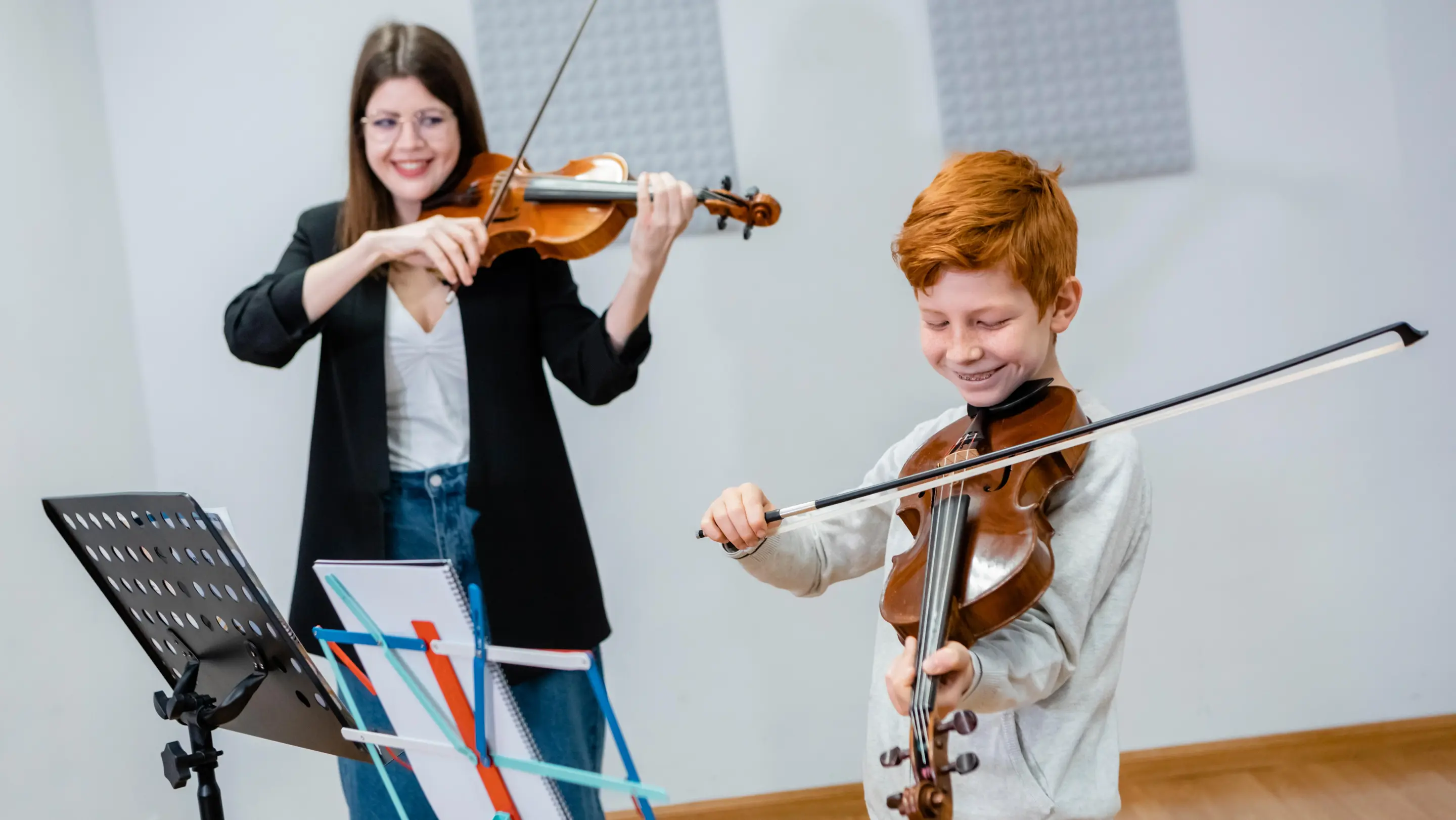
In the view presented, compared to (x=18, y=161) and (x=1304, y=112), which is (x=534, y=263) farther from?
(x=1304, y=112)

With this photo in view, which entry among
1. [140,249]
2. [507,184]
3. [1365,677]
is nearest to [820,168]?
[507,184]

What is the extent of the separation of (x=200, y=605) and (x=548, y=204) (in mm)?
714

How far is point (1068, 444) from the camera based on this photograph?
903 millimetres

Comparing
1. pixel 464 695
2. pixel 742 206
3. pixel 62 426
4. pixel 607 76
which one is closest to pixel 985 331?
pixel 464 695

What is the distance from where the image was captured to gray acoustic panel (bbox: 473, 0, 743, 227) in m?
2.24

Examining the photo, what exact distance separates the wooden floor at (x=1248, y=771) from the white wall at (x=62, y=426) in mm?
973

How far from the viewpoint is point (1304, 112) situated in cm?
226

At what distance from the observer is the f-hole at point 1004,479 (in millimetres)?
950

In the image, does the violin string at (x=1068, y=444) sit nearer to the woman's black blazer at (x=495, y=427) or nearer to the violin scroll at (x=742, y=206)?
the woman's black blazer at (x=495, y=427)

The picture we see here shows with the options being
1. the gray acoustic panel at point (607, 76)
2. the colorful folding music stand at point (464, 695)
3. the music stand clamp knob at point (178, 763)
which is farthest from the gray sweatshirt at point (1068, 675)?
the gray acoustic panel at point (607, 76)

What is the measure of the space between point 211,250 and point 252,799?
3.58ft

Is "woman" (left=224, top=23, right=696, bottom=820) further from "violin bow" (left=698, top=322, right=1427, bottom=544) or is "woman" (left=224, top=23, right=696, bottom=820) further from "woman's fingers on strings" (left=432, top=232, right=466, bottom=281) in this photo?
"violin bow" (left=698, top=322, right=1427, bottom=544)

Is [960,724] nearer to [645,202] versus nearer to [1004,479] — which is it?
[1004,479]

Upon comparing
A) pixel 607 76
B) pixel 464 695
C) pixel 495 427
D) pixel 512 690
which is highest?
pixel 607 76
